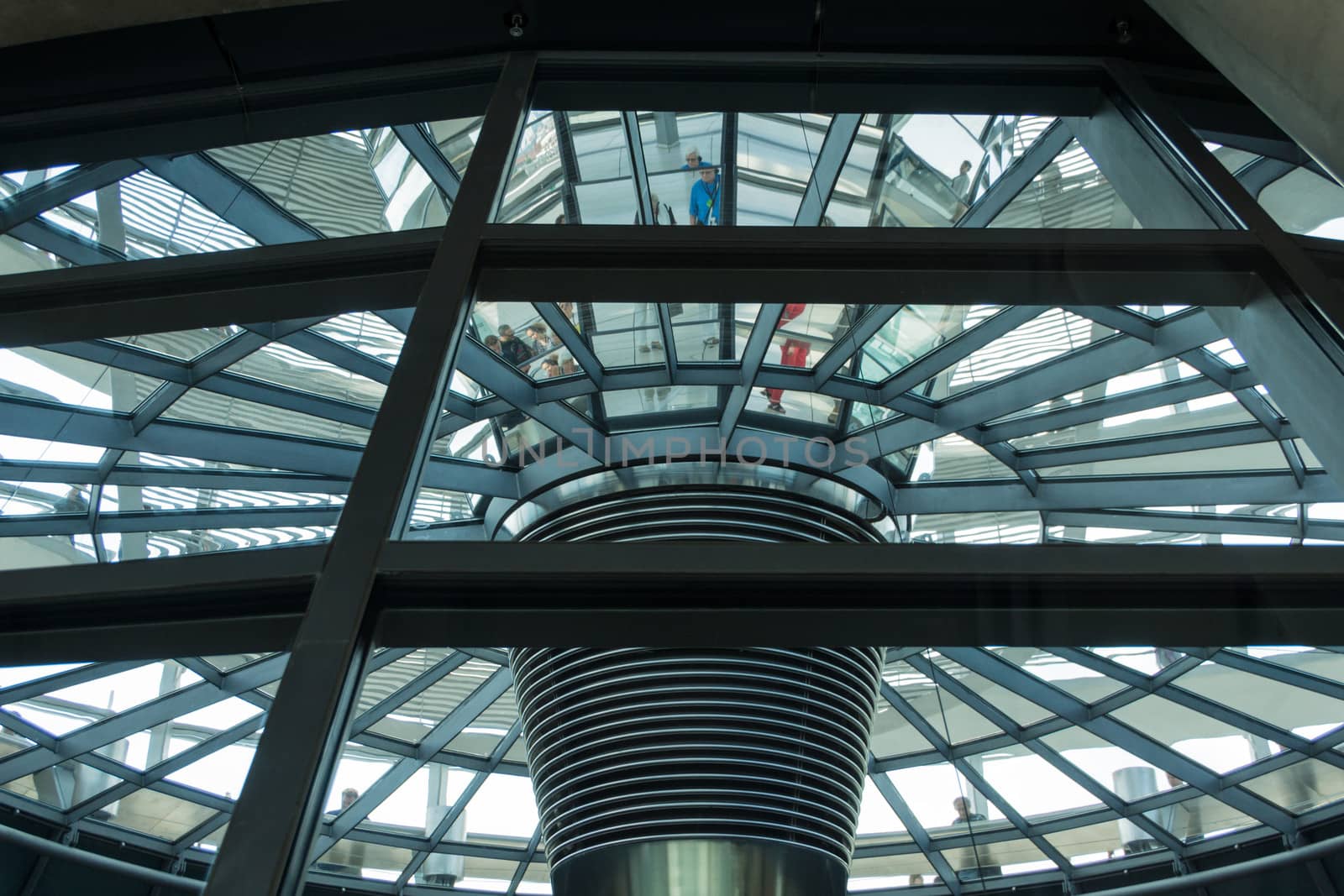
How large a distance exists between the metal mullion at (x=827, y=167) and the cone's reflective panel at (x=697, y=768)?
3930mm

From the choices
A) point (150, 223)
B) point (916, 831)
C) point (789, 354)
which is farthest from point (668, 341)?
point (916, 831)

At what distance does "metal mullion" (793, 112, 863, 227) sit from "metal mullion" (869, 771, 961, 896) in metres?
11.9

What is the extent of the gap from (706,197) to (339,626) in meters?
6.87

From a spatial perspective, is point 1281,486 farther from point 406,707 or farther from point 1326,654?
point 406,707

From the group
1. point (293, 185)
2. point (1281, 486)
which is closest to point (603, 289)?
point (293, 185)

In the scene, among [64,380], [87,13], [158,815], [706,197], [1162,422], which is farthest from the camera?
[158,815]

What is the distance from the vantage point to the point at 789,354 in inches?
426

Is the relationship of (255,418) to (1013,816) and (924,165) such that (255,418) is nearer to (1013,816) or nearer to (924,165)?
(924,165)

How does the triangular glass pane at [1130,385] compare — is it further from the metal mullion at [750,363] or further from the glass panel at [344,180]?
the glass panel at [344,180]

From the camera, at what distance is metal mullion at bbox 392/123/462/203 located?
334 inches

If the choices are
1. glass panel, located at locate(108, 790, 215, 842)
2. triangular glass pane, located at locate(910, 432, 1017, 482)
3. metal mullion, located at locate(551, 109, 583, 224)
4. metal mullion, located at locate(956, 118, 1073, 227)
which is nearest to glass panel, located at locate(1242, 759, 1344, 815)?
triangular glass pane, located at locate(910, 432, 1017, 482)

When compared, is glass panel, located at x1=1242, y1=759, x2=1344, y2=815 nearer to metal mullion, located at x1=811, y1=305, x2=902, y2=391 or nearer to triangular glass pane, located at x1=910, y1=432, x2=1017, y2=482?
triangular glass pane, located at x1=910, y1=432, x2=1017, y2=482

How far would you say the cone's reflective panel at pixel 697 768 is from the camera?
29.1ft

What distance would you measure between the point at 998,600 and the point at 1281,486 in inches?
386
